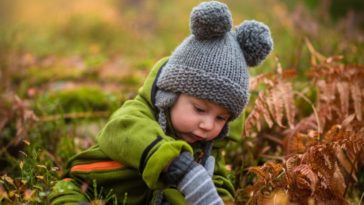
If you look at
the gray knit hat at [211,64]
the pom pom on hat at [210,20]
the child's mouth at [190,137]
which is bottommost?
the child's mouth at [190,137]

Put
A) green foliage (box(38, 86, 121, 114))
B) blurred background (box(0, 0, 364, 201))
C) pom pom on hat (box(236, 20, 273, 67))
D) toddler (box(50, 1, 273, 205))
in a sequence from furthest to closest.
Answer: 1. green foliage (box(38, 86, 121, 114))
2. blurred background (box(0, 0, 364, 201))
3. pom pom on hat (box(236, 20, 273, 67))
4. toddler (box(50, 1, 273, 205))

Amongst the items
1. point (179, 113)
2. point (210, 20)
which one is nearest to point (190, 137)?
point (179, 113)

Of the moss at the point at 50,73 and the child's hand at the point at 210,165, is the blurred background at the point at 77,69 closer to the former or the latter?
the moss at the point at 50,73

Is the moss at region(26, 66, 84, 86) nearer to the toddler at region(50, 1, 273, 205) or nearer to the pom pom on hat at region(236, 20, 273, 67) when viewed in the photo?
the toddler at region(50, 1, 273, 205)

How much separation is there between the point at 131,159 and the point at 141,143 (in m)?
0.11

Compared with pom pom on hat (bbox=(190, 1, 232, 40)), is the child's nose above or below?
below

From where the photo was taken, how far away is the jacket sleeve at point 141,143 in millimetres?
2418

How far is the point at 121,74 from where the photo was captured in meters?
6.09

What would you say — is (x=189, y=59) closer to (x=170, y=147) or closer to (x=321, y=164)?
(x=170, y=147)

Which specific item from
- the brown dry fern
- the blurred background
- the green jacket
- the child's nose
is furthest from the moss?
the brown dry fern

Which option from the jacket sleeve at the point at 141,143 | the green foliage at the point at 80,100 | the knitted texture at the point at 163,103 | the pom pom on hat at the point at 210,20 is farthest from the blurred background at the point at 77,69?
the pom pom on hat at the point at 210,20

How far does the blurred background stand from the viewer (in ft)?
12.4

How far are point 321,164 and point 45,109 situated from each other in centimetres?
256

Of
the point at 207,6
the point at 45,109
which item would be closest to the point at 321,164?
the point at 207,6
